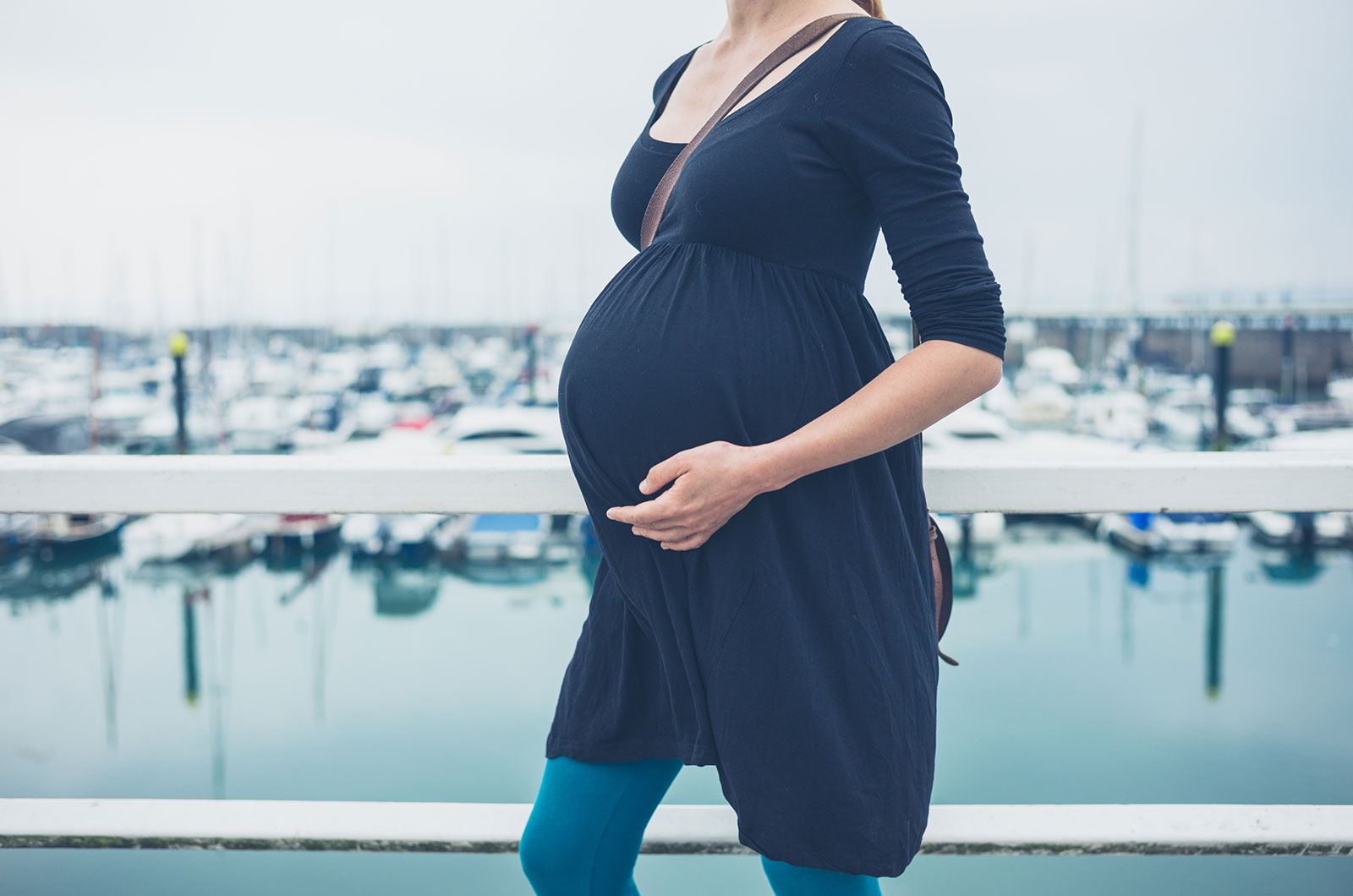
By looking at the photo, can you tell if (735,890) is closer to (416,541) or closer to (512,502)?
(512,502)

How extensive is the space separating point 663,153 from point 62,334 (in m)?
49.2

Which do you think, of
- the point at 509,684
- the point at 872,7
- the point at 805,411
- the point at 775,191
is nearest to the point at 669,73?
the point at 872,7

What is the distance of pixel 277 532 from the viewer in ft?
63.0

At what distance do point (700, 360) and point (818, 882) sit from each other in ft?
1.35

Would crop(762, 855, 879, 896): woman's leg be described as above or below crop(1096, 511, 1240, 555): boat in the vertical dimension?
above

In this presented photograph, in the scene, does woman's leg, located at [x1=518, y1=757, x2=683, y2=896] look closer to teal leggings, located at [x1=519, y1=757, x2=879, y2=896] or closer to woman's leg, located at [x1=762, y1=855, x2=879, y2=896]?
teal leggings, located at [x1=519, y1=757, x2=879, y2=896]

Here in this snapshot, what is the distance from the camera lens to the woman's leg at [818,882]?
69 cm

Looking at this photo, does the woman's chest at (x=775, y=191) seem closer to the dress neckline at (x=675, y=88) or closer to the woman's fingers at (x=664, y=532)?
the dress neckline at (x=675, y=88)

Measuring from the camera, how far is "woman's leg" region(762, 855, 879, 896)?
692mm

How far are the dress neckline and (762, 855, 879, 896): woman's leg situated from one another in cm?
59

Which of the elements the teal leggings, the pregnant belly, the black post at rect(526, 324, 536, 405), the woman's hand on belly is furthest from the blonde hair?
the black post at rect(526, 324, 536, 405)

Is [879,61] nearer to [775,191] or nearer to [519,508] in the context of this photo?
[775,191]

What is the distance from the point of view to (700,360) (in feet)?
2.23

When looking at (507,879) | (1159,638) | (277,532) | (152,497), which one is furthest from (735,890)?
(277,532)
